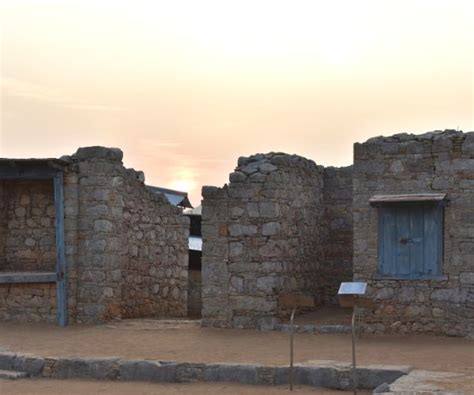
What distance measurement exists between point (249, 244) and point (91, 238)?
128 inches

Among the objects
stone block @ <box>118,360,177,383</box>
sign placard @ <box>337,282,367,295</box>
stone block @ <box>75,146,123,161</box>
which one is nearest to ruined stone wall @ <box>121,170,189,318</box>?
stone block @ <box>75,146,123,161</box>

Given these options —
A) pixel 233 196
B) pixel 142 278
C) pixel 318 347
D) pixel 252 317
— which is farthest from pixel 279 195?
pixel 142 278

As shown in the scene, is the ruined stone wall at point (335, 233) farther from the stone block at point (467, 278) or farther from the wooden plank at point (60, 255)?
the wooden plank at point (60, 255)

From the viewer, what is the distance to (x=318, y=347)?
39.9 ft

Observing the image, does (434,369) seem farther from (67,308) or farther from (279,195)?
(67,308)

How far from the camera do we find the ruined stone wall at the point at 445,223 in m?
13.0

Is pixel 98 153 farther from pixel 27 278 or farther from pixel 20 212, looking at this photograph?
pixel 27 278

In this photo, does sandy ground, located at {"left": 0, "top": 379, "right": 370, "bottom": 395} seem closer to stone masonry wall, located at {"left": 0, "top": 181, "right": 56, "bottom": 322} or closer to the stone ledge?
the stone ledge

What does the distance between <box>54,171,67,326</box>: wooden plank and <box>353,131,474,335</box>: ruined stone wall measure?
18.4ft

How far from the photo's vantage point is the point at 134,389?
33.8 ft

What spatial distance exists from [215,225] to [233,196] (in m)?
0.62

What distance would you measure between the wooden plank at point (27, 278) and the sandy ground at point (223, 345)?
90 centimetres

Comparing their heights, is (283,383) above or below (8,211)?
below

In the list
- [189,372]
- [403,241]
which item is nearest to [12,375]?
[189,372]
